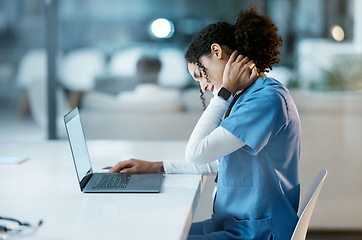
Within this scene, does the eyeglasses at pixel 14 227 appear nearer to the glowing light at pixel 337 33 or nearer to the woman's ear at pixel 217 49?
the woman's ear at pixel 217 49

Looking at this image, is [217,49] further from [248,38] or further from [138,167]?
[138,167]

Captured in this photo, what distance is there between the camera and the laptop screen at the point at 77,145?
5.36ft

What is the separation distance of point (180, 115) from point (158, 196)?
1973 millimetres

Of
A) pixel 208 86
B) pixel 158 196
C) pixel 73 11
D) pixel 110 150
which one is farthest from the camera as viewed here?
pixel 73 11

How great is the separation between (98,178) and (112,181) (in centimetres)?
7

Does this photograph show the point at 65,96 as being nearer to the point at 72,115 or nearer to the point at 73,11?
the point at 73,11

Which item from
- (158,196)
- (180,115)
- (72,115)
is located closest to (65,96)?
(180,115)

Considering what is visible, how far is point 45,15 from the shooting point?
3.47 metres

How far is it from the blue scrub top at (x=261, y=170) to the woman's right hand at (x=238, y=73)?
0.05 meters

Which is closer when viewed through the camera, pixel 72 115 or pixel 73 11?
pixel 72 115

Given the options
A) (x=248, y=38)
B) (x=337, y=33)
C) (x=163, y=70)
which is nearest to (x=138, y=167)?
(x=248, y=38)

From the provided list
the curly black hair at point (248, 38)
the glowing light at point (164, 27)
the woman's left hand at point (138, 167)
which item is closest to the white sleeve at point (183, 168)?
the woman's left hand at point (138, 167)

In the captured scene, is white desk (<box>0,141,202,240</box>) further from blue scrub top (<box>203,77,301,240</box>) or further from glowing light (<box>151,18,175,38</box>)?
glowing light (<box>151,18,175,38</box>)

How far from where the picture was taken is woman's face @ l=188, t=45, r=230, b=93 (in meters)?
1.72
